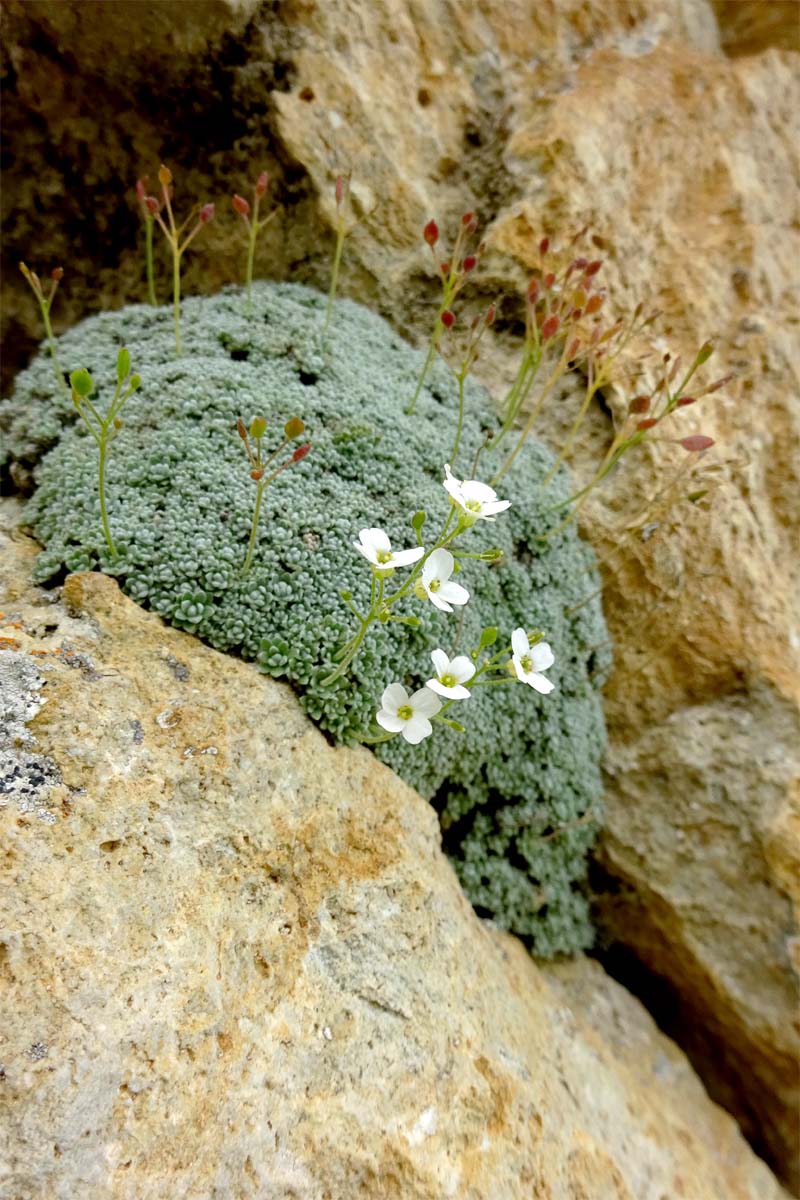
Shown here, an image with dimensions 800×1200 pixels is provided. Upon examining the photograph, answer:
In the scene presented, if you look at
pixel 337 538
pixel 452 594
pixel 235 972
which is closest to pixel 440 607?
pixel 452 594

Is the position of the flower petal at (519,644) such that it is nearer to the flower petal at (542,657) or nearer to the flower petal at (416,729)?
the flower petal at (542,657)

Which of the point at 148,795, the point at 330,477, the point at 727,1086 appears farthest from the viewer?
the point at 727,1086

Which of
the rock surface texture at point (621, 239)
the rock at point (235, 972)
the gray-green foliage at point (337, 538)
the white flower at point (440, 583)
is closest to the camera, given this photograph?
the rock at point (235, 972)

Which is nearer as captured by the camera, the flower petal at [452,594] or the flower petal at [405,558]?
the flower petal at [405,558]

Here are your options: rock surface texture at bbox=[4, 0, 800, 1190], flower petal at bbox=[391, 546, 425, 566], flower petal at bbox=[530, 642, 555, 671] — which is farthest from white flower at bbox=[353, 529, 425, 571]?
rock surface texture at bbox=[4, 0, 800, 1190]

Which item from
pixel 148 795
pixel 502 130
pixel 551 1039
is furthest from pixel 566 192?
pixel 551 1039

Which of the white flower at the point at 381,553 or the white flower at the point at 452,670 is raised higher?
the white flower at the point at 381,553

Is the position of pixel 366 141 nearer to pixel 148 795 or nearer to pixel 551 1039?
pixel 148 795

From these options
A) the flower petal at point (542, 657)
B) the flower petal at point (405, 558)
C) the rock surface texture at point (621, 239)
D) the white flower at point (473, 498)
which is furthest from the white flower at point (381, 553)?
the rock surface texture at point (621, 239)
